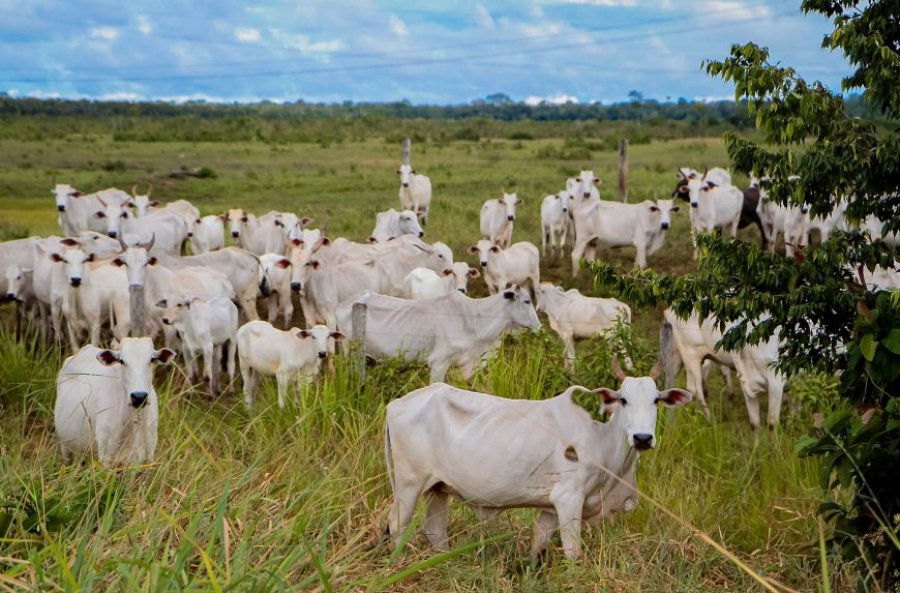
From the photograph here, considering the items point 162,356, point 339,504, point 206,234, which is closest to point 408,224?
point 206,234

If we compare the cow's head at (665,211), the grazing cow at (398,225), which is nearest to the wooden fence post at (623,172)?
the cow's head at (665,211)

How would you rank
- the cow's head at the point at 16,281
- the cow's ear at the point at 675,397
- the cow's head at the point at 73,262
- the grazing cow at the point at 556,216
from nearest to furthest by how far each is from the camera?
the cow's ear at the point at 675,397, the cow's head at the point at 73,262, the cow's head at the point at 16,281, the grazing cow at the point at 556,216

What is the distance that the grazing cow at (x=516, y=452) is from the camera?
6422 mm

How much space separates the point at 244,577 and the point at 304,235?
12.8m

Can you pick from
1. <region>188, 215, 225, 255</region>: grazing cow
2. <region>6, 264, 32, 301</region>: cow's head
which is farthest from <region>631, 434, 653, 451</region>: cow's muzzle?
<region>188, 215, 225, 255</region>: grazing cow

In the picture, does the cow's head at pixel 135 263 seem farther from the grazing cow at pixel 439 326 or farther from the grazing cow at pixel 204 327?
the grazing cow at pixel 439 326

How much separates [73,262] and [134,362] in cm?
539

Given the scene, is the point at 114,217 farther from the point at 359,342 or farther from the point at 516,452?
the point at 516,452

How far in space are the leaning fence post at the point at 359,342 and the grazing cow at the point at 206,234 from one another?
7821mm

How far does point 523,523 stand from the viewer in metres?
7.18

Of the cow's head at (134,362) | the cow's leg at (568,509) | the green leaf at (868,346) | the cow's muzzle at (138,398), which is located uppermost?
the green leaf at (868,346)

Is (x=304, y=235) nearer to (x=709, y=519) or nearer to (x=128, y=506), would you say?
(x=709, y=519)

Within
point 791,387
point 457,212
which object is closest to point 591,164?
point 457,212

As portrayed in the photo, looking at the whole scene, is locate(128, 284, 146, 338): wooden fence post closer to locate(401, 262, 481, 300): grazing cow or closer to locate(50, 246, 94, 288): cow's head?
locate(50, 246, 94, 288): cow's head
